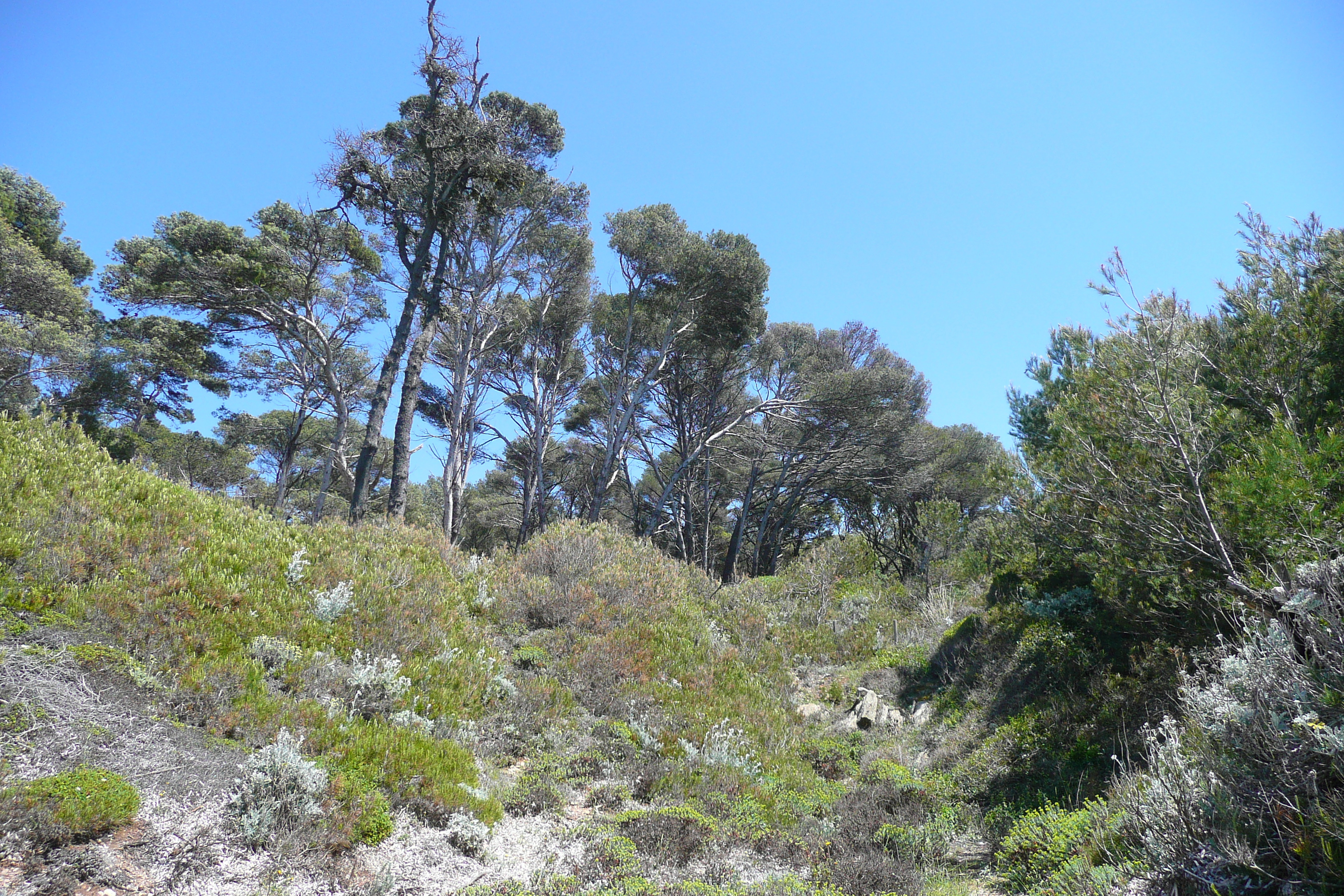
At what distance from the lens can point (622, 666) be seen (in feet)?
23.8

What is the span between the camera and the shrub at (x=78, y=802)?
286 cm

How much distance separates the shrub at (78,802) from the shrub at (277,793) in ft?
1.63

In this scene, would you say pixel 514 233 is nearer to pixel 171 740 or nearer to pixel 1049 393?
pixel 1049 393

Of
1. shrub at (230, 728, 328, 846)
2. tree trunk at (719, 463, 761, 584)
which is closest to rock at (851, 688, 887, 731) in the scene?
shrub at (230, 728, 328, 846)

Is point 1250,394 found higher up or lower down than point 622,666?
higher up

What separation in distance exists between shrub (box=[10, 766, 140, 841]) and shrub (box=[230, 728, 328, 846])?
498mm

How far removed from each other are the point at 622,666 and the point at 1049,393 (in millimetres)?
7470

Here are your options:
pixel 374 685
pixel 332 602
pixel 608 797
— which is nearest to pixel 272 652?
pixel 374 685

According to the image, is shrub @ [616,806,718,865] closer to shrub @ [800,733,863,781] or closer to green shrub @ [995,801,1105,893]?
green shrub @ [995,801,1105,893]

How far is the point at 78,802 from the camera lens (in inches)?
118

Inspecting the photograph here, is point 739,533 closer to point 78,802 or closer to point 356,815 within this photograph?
point 356,815

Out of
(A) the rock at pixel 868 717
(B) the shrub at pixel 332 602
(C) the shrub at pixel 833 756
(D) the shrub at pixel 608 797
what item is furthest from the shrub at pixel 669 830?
(A) the rock at pixel 868 717

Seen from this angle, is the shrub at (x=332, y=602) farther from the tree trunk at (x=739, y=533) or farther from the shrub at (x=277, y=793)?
the tree trunk at (x=739, y=533)

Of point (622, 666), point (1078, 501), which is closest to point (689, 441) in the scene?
point (622, 666)
